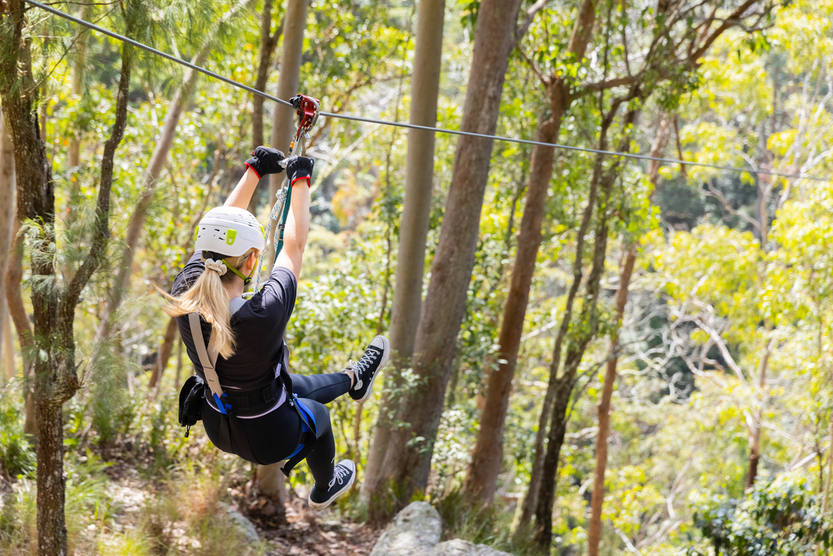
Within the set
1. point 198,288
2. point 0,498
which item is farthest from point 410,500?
point 198,288

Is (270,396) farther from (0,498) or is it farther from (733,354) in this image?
(733,354)

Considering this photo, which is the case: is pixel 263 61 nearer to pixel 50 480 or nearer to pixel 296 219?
pixel 296 219

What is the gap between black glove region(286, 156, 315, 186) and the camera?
2.62 metres

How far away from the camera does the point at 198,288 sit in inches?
82.7

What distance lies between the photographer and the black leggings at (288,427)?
2439 mm

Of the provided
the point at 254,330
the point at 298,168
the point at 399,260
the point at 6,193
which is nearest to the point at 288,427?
the point at 254,330

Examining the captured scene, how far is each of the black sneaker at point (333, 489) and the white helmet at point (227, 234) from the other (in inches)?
53.3

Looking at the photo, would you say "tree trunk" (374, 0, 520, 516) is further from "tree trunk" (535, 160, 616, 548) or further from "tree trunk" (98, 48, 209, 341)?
"tree trunk" (98, 48, 209, 341)

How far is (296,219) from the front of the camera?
8.19 feet

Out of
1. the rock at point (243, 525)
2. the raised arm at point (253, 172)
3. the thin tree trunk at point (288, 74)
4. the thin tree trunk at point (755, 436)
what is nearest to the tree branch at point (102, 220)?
the raised arm at point (253, 172)

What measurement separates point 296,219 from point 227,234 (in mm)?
345

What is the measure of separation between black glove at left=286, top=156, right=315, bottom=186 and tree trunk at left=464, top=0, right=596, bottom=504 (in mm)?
5065

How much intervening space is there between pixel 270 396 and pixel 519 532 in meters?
4.24

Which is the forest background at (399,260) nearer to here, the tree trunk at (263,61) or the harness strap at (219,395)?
the tree trunk at (263,61)
